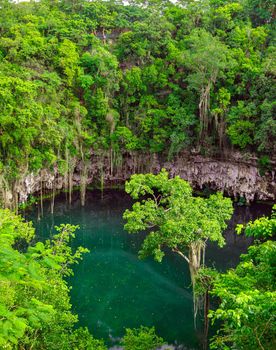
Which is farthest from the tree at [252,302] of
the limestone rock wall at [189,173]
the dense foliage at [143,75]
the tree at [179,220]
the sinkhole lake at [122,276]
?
the limestone rock wall at [189,173]

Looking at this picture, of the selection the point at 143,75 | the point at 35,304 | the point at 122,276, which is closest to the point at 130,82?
the point at 143,75

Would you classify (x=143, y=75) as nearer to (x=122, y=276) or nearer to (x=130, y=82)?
(x=130, y=82)

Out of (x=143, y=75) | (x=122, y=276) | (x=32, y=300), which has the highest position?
(x=143, y=75)

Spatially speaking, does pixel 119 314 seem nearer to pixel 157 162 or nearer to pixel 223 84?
pixel 157 162

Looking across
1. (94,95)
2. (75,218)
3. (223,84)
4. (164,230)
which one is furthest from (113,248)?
(223,84)

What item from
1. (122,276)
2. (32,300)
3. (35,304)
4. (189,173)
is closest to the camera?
(32,300)

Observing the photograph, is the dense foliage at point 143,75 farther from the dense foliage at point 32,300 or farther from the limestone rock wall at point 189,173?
the dense foliage at point 32,300
